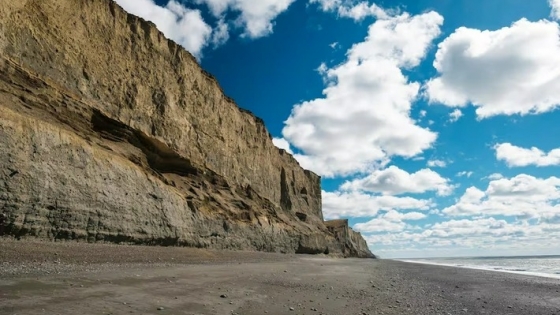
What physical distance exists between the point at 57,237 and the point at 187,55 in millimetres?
21601

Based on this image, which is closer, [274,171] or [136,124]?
[136,124]

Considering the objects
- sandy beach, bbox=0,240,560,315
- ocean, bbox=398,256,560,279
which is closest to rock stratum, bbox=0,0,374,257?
sandy beach, bbox=0,240,560,315

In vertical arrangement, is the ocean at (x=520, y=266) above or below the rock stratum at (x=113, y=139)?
below

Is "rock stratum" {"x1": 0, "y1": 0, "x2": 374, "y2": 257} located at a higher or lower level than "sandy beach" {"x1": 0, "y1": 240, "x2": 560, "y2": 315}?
higher

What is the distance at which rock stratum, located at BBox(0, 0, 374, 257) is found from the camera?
14.7 m

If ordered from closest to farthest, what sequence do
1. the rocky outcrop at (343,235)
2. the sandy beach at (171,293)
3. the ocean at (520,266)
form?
the sandy beach at (171,293)
the ocean at (520,266)
the rocky outcrop at (343,235)

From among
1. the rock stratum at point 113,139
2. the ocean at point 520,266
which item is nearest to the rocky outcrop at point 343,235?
the ocean at point 520,266

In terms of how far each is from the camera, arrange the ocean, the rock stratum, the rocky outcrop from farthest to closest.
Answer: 1. the rocky outcrop
2. the ocean
3. the rock stratum

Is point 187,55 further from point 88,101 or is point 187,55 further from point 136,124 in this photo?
point 88,101

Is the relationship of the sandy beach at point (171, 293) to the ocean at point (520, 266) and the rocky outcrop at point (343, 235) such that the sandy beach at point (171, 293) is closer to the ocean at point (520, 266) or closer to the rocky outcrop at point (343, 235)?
the ocean at point (520, 266)

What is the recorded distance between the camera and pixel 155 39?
2841cm

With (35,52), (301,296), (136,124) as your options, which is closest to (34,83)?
(35,52)

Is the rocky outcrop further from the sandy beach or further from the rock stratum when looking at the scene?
the sandy beach

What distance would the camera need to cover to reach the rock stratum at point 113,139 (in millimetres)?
14719
